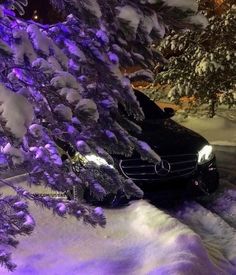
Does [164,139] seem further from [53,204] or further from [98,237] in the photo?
[53,204]

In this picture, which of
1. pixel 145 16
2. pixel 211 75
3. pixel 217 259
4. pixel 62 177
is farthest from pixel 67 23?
pixel 211 75

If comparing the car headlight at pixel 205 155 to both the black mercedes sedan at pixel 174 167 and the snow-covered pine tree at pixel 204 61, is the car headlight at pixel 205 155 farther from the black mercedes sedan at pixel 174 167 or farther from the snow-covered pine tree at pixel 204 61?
the snow-covered pine tree at pixel 204 61

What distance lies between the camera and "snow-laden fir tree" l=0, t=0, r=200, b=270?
2535 mm

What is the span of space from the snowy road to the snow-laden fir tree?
117 centimetres

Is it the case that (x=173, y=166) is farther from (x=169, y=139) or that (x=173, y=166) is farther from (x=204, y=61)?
(x=204, y=61)

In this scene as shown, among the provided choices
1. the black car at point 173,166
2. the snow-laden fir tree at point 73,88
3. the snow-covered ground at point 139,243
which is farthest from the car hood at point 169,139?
the snow-laden fir tree at point 73,88

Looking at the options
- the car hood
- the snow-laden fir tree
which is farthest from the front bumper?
the snow-laden fir tree

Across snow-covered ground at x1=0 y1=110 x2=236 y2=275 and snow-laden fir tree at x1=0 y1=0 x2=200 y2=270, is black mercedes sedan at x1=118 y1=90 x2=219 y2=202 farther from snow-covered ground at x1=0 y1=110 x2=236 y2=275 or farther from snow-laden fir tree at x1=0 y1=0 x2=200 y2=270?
snow-laden fir tree at x1=0 y1=0 x2=200 y2=270

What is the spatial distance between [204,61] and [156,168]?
550 centimetres

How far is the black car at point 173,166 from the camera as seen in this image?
7.09 metres

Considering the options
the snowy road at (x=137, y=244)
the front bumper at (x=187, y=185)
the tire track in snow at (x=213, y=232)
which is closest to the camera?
the snowy road at (x=137, y=244)

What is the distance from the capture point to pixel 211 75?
12.8 meters

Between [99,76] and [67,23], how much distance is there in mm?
368

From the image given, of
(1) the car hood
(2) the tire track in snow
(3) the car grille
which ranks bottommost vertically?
(2) the tire track in snow
